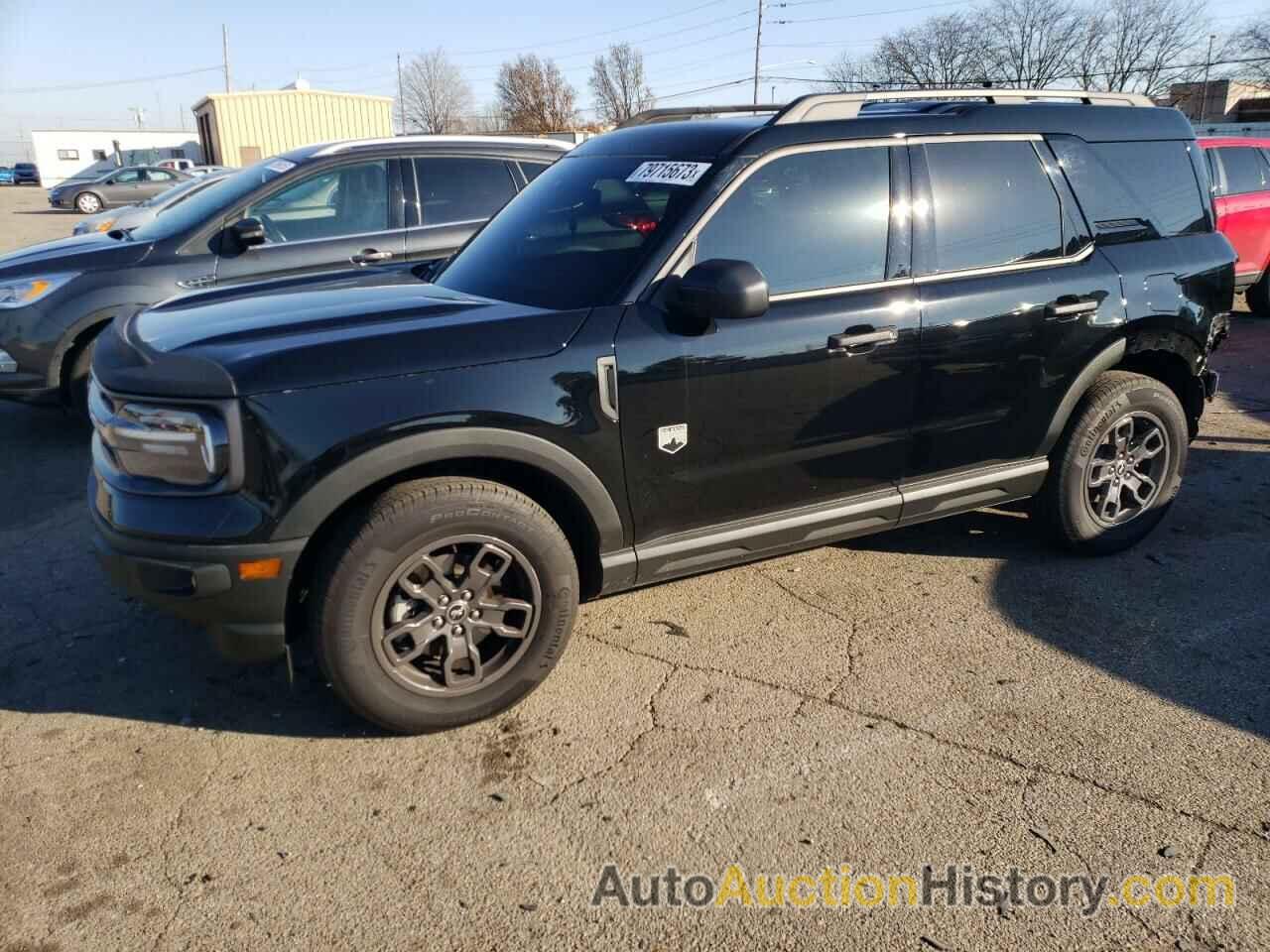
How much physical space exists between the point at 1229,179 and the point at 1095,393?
796 cm

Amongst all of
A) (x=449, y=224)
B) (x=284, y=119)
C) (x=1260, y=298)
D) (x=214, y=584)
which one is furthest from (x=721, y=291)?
(x=284, y=119)

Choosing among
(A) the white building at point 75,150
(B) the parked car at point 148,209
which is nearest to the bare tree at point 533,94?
(A) the white building at point 75,150

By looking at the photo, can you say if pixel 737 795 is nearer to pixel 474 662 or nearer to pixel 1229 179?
pixel 474 662

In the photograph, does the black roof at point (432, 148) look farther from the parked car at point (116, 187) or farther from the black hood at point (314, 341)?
the parked car at point (116, 187)

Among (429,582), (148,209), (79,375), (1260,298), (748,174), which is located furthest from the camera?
(1260,298)

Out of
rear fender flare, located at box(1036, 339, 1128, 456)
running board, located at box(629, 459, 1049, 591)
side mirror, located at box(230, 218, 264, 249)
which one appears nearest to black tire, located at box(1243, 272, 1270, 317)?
rear fender flare, located at box(1036, 339, 1128, 456)

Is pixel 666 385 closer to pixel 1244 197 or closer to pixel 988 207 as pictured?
pixel 988 207

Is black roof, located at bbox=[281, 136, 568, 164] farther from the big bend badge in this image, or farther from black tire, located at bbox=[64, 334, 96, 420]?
the big bend badge

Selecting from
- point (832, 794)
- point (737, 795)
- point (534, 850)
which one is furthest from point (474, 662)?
point (832, 794)

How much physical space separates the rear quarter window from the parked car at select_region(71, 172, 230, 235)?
5608 millimetres

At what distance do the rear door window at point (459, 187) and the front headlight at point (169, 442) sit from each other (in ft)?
12.4

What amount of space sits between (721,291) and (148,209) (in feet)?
23.3

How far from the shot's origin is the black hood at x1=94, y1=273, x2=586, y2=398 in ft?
9.00

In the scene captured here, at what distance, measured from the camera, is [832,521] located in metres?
3.62
